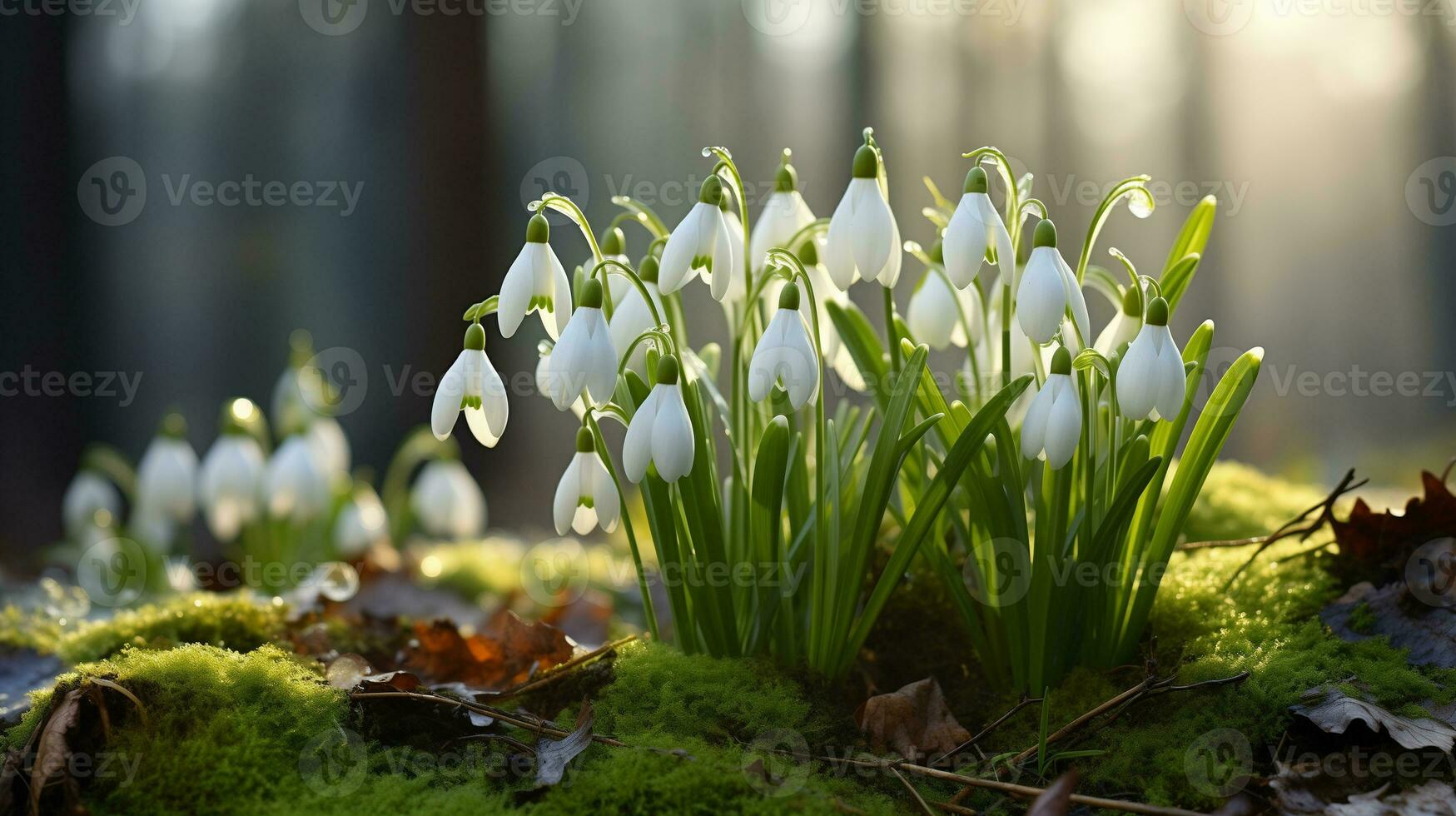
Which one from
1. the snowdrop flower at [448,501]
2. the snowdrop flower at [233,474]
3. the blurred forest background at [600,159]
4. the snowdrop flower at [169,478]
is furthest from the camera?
the blurred forest background at [600,159]

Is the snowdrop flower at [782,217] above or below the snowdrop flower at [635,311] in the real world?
above

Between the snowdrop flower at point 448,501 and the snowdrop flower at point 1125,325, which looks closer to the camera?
the snowdrop flower at point 1125,325

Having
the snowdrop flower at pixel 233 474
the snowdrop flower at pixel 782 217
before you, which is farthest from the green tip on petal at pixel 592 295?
the snowdrop flower at pixel 233 474

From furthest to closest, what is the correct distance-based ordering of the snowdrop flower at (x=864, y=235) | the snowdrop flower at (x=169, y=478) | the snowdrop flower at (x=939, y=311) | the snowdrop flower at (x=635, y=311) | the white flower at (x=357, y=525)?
the white flower at (x=357, y=525)
the snowdrop flower at (x=169, y=478)
the snowdrop flower at (x=939, y=311)
the snowdrop flower at (x=635, y=311)
the snowdrop flower at (x=864, y=235)

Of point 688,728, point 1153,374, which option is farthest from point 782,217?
point 688,728

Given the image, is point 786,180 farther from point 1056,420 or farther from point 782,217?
point 1056,420

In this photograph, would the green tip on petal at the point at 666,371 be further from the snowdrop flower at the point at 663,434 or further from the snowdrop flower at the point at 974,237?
the snowdrop flower at the point at 974,237

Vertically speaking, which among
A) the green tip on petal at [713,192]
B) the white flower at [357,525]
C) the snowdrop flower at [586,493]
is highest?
the green tip on petal at [713,192]

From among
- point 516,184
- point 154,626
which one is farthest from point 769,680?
point 516,184
